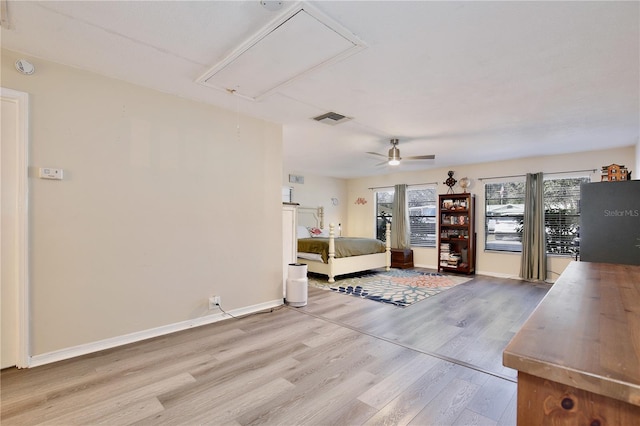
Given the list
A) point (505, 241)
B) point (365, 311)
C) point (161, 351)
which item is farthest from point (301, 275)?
point (505, 241)

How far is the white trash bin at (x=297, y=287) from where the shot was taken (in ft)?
12.4

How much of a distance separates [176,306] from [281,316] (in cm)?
113

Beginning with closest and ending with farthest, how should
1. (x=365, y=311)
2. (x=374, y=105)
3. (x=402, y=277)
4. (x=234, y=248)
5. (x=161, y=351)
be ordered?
(x=161, y=351)
(x=374, y=105)
(x=234, y=248)
(x=365, y=311)
(x=402, y=277)

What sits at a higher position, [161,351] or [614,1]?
[614,1]

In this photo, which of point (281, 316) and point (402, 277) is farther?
point (402, 277)

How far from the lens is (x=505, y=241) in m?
6.07

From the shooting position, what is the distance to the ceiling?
5.75 feet

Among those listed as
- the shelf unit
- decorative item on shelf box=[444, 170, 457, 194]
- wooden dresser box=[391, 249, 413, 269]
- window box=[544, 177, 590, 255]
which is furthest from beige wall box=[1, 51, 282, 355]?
window box=[544, 177, 590, 255]

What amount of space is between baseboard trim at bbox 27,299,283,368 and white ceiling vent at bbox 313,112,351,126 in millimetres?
2394

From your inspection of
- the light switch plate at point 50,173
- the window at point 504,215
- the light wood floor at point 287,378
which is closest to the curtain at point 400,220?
the window at point 504,215

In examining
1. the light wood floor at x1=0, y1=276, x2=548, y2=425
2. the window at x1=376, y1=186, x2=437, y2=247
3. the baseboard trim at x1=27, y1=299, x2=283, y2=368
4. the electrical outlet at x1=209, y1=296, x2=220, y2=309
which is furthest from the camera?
the window at x1=376, y1=186, x2=437, y2=247

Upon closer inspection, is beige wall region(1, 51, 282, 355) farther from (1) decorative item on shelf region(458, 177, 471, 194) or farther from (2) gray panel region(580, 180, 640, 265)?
(1) decorative item on shelf region(458, 177, 471, 194)

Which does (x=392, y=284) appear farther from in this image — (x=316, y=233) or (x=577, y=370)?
(x=577, y=370)

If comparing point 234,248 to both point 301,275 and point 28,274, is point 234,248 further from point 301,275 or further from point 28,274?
point 28,274
